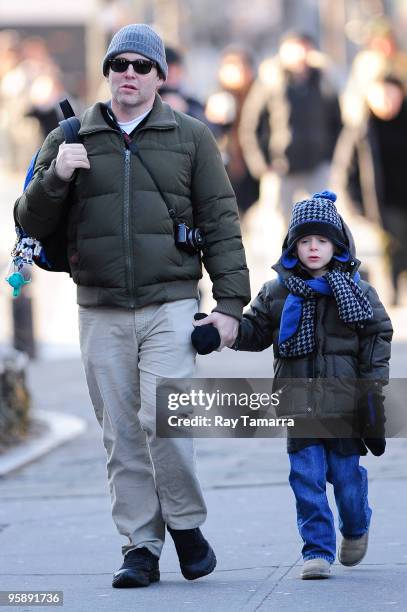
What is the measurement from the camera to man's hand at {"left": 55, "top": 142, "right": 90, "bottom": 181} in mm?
6523

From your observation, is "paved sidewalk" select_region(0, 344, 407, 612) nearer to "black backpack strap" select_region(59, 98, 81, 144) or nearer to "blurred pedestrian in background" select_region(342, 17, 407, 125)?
"black backpack strap" select_region(59, 98, 81, 144)

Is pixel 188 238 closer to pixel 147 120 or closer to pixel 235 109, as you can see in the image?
pixel 147 120

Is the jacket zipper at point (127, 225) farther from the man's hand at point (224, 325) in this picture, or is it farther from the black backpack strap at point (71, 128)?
the man's hand at point (224, 325)

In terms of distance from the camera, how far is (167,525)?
678cm

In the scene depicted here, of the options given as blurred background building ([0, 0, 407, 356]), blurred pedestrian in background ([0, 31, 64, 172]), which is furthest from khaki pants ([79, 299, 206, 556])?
blurred pedestrian in background ([0, 31, 64, 172])

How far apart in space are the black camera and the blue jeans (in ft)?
2.69

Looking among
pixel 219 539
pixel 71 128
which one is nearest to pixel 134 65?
pixel 71 128

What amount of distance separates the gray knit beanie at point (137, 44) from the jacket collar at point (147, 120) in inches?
5.6

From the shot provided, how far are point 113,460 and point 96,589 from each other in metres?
0.46

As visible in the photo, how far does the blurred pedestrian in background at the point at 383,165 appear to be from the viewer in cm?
1592

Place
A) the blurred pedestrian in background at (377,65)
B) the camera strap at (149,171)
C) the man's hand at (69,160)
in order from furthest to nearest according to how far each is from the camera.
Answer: the blurred pedestrian in background at (377,65), the camera strap at (149,171), the man's hand at (69,160)

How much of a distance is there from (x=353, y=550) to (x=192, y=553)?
59 centimetres

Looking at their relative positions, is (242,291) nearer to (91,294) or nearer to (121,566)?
(91,294)

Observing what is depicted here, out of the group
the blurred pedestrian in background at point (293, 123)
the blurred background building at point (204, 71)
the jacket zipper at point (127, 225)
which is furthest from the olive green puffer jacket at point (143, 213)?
the blurred pedestrian in background at point (293, 123)
